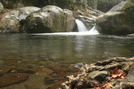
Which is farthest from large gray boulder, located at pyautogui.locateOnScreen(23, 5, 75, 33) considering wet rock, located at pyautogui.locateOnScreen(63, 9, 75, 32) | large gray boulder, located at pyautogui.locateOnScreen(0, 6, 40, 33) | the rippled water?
the rippled water

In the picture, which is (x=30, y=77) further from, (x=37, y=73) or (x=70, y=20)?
(x=70, y=20)

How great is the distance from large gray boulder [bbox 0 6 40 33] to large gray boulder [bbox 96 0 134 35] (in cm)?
983

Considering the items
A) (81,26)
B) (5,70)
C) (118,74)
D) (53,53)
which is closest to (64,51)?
(53,53)

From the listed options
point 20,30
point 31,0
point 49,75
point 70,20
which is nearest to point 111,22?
point 70,20

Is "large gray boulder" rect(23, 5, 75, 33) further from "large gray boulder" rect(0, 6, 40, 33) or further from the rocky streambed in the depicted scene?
the rocky streambed

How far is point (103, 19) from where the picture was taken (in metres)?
16.3

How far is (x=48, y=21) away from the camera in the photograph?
18078 mm

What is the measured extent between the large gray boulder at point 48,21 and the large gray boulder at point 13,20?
1.00 meters

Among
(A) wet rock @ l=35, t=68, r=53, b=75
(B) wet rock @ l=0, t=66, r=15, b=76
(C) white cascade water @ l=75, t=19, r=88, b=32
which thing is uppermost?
(C) white cascade water @ l=75, t=19, r=88, b=32

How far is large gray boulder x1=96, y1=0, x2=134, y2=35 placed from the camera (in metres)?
15.2

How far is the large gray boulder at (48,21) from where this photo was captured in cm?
1723

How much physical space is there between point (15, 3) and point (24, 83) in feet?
80.6

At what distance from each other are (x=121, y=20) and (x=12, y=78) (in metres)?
14.2

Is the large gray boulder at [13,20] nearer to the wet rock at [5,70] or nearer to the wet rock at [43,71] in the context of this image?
the wet rock at [5,70]
